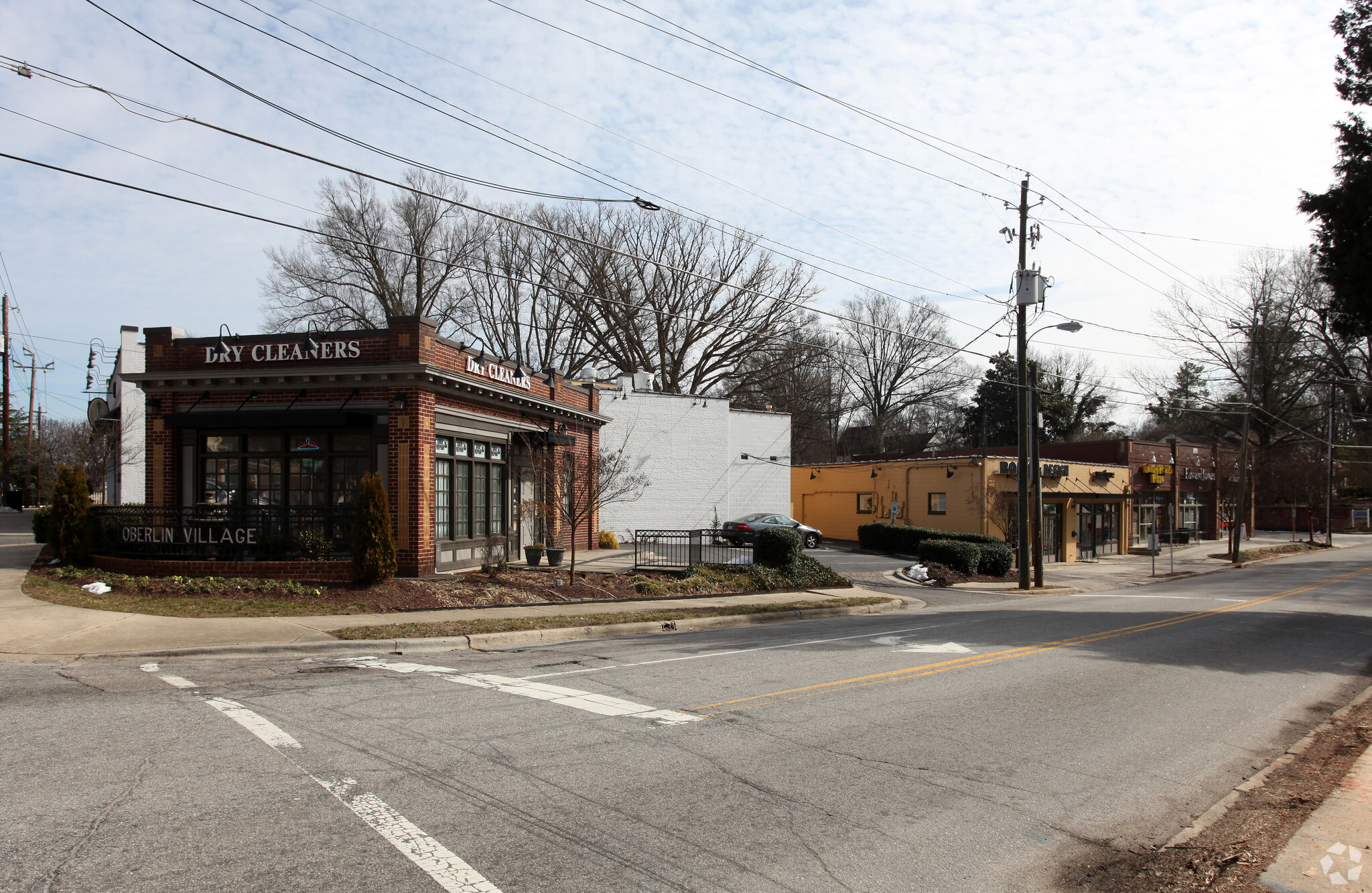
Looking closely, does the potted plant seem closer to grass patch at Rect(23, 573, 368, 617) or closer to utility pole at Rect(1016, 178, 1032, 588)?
grass patch at Rect(23, 573, 368, 617)

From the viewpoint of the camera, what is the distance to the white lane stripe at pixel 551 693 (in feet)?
24.7

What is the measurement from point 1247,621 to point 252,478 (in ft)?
66.0

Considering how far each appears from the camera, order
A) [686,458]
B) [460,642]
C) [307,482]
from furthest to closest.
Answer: [686,458], [307,482], [460,642]

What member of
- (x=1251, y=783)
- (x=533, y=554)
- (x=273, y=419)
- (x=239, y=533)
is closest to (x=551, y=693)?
(x=1251, y=783)

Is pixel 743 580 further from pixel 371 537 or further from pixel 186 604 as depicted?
pixel 186 604

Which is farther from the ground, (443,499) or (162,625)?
(443,499)

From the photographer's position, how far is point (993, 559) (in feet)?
96.3

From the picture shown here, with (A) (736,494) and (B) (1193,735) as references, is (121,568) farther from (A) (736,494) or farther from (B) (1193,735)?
(A) (736,494)

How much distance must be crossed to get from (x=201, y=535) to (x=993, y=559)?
2378 centimetres

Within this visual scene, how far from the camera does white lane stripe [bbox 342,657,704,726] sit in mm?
7543


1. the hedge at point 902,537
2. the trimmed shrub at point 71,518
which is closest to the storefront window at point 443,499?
the trimmed shrub at point 71,518

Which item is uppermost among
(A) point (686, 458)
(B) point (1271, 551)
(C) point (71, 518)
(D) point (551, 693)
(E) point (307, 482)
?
(A) point (686, 458)

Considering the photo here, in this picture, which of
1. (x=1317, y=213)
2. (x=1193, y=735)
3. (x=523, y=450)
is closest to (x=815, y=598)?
(x=523, y=450)

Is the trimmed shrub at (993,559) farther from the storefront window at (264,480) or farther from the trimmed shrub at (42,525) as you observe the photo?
the trimmed shrub at (42,525)
